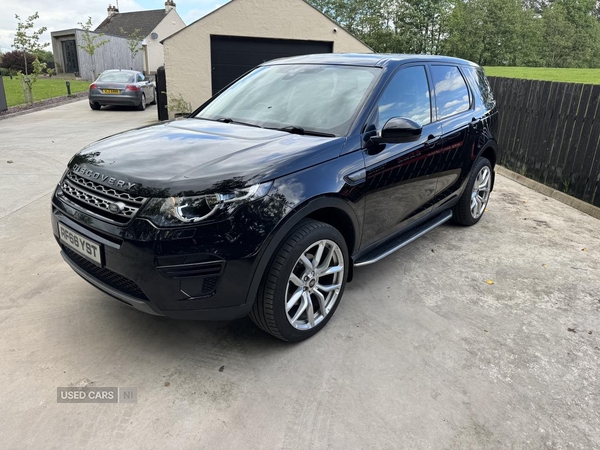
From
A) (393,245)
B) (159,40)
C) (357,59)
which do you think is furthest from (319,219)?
(159,40)

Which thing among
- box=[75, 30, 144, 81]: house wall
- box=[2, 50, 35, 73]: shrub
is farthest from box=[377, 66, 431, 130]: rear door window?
box=[2, 50, 35, 73]: shrub

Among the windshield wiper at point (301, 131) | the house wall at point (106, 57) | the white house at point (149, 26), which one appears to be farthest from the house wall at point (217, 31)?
the white house at point (149, 26)

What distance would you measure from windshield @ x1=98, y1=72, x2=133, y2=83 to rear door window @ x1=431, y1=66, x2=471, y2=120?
1404 cm

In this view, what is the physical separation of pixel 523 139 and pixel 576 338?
566 centimetres

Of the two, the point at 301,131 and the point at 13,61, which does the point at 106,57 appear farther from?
the point at 301,131

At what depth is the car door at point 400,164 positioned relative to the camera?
10.3 feet

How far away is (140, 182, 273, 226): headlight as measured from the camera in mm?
2230

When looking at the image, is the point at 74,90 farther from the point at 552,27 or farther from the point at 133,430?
the point at 552,27

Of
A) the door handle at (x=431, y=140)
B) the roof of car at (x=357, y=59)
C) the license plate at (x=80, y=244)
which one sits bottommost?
the license plate at (x=80, y=244)

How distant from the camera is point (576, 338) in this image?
3068 mm

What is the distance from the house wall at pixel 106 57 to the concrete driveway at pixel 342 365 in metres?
31.3

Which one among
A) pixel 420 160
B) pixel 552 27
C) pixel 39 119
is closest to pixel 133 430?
pixel 420 160

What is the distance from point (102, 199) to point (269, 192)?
935mm

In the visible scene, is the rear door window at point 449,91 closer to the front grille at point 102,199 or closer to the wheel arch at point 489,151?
the wheel arch at point 489,151
